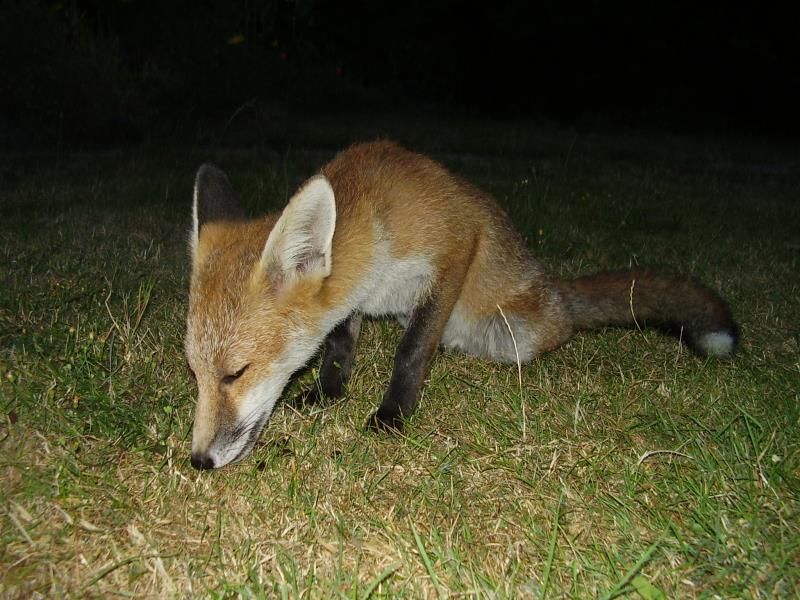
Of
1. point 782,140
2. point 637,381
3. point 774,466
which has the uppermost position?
point 774,466

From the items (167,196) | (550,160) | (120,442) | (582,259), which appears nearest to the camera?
(120,442)

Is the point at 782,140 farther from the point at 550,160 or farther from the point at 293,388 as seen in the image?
the point at 293,388

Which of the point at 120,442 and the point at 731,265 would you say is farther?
the point at 731,265

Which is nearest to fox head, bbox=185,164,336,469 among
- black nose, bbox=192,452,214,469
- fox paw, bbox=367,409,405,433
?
black nose, bbox=192,452,214,469

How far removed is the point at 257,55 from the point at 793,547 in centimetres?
1389

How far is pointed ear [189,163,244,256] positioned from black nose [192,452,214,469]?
1134 mm

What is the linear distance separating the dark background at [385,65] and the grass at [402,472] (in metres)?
6.46

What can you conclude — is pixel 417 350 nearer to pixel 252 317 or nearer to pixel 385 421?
pixel 385 421

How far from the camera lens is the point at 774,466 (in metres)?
2.39

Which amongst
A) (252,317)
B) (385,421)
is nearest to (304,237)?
(252,317)

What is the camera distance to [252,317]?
8.66 feet

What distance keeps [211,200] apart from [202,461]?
4.72 ft

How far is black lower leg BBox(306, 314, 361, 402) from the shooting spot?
3.45 m

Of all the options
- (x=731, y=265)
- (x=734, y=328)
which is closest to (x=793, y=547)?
(x=734, y=328)
